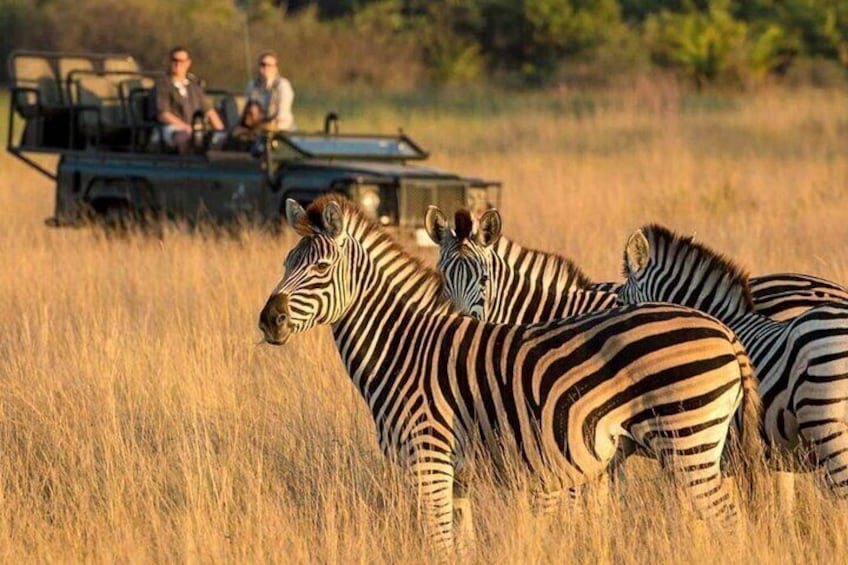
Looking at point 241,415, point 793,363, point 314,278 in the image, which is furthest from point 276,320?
point 241,415

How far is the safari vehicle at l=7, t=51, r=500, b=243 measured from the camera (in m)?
13.6

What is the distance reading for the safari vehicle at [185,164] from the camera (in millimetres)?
13556

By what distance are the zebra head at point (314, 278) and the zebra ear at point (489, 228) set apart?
5.83ft

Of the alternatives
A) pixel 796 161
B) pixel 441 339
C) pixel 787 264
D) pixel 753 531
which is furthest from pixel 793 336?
pixel 796 161

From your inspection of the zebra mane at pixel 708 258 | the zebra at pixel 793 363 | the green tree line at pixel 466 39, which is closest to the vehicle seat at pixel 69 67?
the zebra mane at pixel 708 258

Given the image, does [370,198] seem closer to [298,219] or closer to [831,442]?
[298,219]

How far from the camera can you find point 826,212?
51.4ft

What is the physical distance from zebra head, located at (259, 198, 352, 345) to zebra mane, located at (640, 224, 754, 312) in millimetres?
1522

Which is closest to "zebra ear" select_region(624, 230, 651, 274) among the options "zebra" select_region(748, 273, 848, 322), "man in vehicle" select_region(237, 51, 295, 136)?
"zebra" select_region(748, 273, 848, 322)

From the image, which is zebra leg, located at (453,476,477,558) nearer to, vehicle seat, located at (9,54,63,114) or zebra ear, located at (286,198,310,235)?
zebra ear, located at (286,198,310,235)

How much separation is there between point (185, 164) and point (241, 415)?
6.84 m

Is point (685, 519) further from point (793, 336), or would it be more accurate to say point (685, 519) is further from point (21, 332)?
point (21, 332)

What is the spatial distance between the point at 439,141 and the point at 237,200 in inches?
460

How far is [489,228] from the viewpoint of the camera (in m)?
7.44
